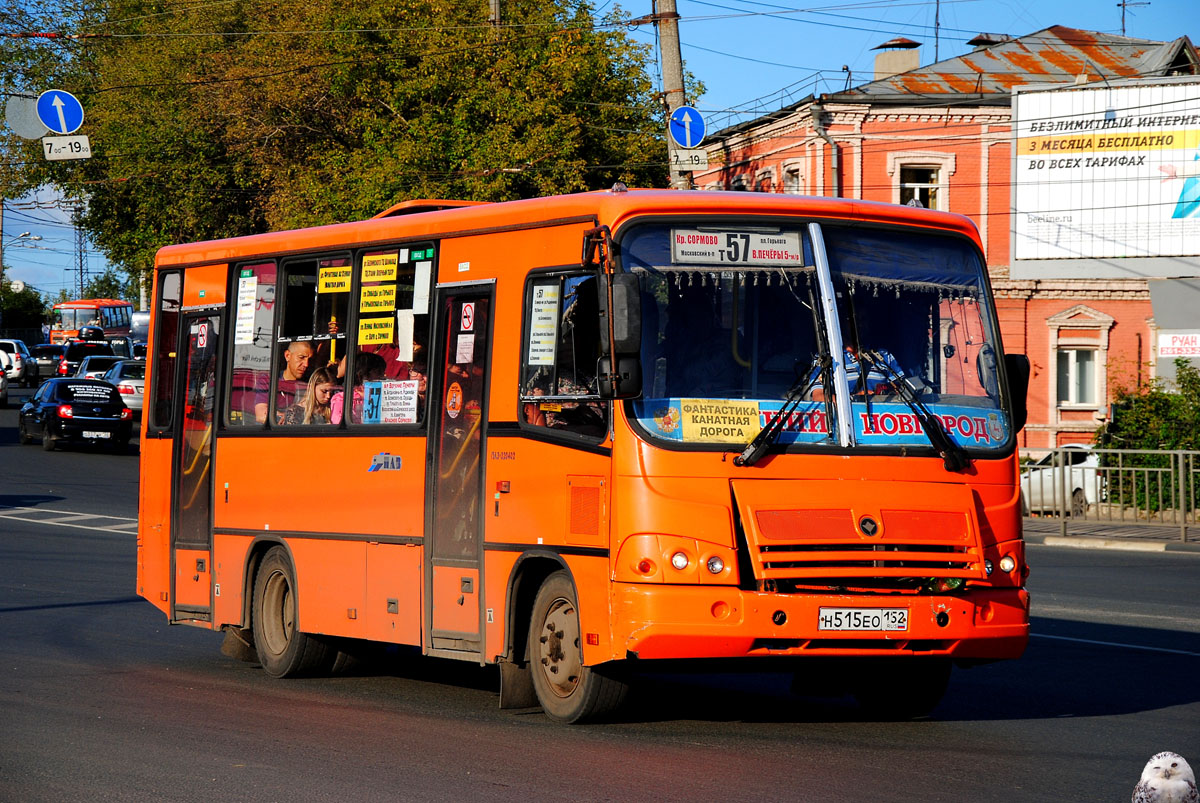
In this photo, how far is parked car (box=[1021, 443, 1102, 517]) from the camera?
2558cm

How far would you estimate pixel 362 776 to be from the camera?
779 cm

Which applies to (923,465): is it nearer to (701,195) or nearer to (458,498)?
(701,195)

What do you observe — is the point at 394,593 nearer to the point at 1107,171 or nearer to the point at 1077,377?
the point at 1107,171

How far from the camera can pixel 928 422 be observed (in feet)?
30.0

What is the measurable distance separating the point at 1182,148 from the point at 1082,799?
31221mm

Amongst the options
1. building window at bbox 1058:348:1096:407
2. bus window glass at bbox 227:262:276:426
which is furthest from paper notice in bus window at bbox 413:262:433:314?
building window at bbox 1058:348:1096:407

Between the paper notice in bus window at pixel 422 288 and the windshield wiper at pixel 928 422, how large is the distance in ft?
9.64

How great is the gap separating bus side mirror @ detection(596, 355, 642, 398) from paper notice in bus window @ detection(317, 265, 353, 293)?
3.36 m

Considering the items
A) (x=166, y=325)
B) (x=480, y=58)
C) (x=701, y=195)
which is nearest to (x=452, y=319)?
(x=701, y=195)

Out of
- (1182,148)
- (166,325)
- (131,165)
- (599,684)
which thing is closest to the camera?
(599,684)

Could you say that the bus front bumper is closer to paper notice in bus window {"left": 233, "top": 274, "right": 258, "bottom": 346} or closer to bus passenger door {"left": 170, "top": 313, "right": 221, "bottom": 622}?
paper notice in bus window {"left": 233, "top": 274, "right": 258, "bottom": 346}

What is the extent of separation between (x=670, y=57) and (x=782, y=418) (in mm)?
16229

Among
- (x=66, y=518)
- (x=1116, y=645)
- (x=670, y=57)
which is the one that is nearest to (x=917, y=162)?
(x=670, y=57)

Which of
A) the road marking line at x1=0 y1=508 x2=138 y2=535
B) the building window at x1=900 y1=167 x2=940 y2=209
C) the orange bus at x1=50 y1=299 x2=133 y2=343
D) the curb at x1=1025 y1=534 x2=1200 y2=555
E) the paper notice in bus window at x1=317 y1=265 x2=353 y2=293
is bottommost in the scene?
the curb at x1=1025 y1=534 x2=1200 y2=555
